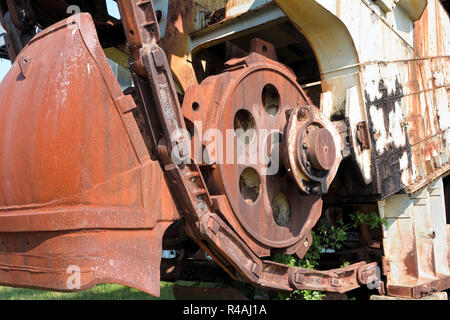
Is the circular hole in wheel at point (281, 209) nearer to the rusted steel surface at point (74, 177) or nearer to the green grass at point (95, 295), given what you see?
the rusted steel surface at point (74, 177)

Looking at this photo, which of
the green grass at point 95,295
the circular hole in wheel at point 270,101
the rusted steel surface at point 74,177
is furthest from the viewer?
the green grass at point 95,295

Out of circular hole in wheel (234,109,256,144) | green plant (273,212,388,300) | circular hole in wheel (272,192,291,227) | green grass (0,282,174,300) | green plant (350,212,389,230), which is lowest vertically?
green grass (0,282,174,300)

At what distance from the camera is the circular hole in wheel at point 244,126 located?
9.92 ft

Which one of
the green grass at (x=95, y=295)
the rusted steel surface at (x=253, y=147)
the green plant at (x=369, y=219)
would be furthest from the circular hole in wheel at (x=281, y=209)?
the green grass at (x=95, y=295)

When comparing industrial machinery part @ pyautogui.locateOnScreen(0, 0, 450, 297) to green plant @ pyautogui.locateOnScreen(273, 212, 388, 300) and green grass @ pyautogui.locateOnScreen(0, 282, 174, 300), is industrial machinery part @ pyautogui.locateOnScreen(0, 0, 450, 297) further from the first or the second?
green grass @ pyautogui.locateOnScreen(0, 282, 174, 300)

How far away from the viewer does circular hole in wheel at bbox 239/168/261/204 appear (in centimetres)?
303

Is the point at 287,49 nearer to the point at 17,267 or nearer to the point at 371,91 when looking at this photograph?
the point at 371,91

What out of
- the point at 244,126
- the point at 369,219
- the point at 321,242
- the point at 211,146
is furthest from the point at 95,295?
A: the point at 211,146

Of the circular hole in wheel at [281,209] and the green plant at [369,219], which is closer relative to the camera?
the circular hole in wheel at [281,209]

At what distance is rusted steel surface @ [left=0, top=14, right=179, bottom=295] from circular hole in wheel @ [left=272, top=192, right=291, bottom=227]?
1.04m

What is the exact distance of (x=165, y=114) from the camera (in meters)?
2.39

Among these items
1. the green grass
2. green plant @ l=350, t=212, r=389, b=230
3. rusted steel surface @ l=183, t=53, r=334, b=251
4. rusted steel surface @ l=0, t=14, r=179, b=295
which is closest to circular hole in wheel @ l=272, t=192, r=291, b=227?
rusted steel surface @ l=183, t=53, r=334, b=251

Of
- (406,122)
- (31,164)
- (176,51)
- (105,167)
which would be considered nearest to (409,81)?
(406,122)

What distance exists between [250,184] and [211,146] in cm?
53
